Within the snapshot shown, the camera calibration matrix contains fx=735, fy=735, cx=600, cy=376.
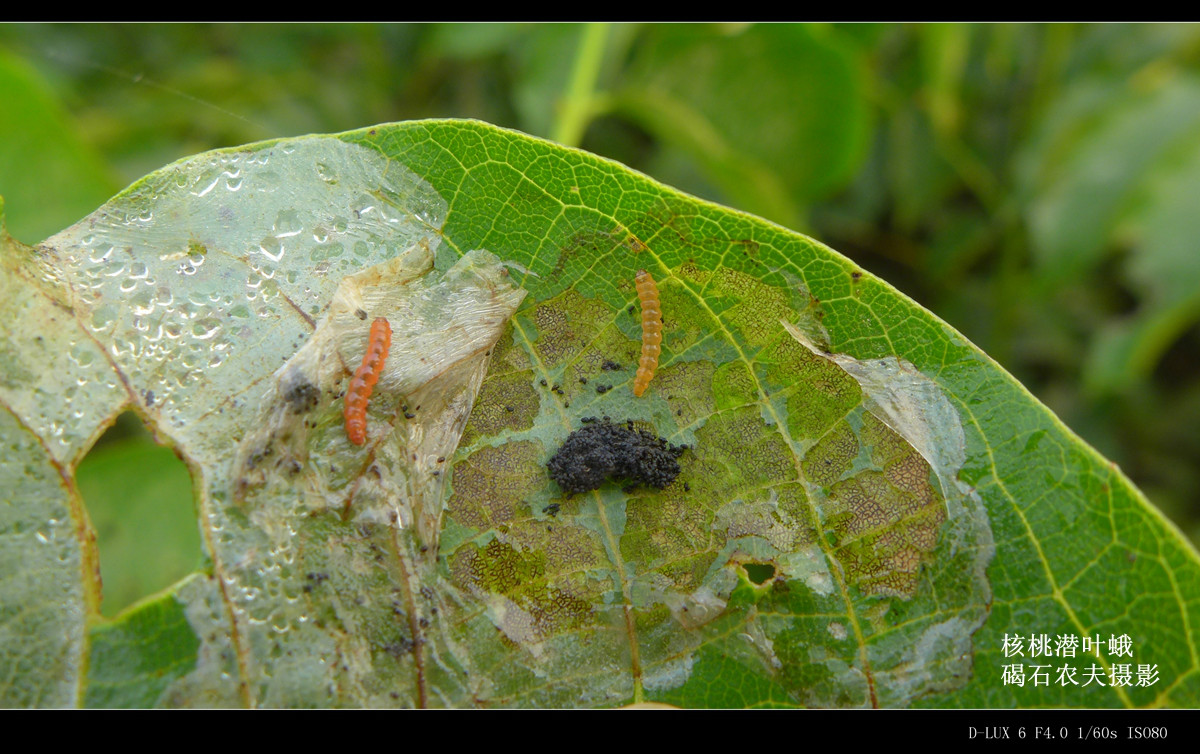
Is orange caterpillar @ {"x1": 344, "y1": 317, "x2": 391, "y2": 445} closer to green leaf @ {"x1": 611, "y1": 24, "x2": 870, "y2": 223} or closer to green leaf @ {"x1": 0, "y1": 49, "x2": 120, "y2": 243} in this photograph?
green leaf @ {"x1": 0, "y1": 49, "x2": 120, "y2": 243}

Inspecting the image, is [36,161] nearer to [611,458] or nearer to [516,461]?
[516,461]

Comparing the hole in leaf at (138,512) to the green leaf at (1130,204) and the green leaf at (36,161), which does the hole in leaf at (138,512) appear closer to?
the green leaf at (36,161)

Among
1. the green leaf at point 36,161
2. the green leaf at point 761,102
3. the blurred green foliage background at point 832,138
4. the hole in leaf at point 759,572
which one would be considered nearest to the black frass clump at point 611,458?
the hole in leaf at point 759,572

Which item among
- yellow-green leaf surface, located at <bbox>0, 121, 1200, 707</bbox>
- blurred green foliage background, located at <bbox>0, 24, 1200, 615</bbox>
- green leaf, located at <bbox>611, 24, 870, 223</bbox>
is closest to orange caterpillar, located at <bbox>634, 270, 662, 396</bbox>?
yellow-green leaf surface, located at <bbox>0, 121, 1200, 707</bbox>

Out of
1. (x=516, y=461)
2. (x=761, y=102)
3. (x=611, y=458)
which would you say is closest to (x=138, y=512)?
(x=516, y=461)
